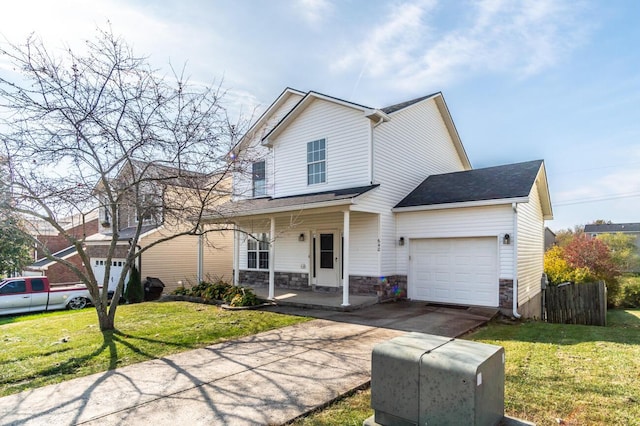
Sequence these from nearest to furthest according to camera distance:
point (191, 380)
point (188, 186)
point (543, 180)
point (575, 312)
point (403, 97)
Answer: point (191, 380) < point (188, 186) < point (575, 312) < point (543, 180) < point (403, 97)

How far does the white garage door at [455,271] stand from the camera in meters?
10.2

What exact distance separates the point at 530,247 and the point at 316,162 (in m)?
7.74

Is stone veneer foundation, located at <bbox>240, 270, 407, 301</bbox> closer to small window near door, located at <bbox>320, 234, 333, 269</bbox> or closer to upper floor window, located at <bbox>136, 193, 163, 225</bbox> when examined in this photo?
small window near door, located at <bbox>320, 234, 333, 269</bbox>

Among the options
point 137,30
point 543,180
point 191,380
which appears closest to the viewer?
point 191,380

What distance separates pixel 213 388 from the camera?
178 inches

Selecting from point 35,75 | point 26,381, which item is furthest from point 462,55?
point 26,381

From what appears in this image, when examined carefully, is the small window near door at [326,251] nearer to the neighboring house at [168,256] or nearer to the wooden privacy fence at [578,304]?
the neighboring house at [168,256]

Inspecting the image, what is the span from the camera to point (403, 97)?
15.0 meters

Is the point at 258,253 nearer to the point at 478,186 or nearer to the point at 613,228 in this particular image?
the point at 478,186

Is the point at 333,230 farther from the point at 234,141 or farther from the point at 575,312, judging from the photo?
the point at 575,312

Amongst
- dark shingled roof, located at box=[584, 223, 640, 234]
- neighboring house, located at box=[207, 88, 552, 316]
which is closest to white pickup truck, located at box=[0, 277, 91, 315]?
neighboring house, located at box=[207, 88, 552, 316]

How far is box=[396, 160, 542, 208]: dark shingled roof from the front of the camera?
33.7ft

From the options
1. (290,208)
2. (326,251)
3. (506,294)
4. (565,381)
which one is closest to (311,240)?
(326,251)

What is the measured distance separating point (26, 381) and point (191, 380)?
231cm
